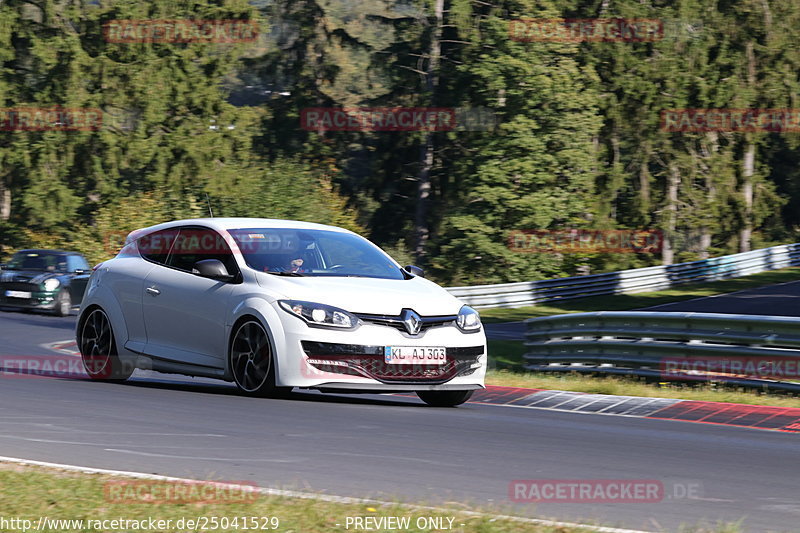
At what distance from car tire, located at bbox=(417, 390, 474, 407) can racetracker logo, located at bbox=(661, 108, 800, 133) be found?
51126mm

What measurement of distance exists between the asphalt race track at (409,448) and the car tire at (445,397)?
0.16 m

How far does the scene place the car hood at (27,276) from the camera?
28469 millimetres

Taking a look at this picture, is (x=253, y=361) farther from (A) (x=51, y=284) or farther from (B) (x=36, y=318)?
(A) (x=51, y=284)

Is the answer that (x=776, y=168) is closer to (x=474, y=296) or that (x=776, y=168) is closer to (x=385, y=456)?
(x=474, y=296)

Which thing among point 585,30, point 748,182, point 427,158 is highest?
point 585,30

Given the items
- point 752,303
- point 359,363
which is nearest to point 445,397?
point 359,363

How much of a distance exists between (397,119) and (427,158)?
2.96m

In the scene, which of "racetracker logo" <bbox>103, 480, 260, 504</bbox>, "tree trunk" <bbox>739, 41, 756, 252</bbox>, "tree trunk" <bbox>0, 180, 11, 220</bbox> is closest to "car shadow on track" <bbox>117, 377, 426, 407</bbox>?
"racetracker logo" <bbox>103, 480, 260, 504</bbox>

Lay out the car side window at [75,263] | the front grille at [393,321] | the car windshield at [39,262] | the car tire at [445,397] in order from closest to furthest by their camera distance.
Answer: the front grille at [393,321], the car tire at [445,397], the car windshield at [39,262], the car side window at [75,263]

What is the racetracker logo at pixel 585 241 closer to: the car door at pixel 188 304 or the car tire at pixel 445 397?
the car tire at pixel 445 397

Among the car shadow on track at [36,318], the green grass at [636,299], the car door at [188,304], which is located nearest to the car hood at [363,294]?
the car door at [188,304]

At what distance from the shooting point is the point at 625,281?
1730 inches

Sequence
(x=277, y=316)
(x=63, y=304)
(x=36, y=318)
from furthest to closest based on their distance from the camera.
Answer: (x=63, y=304)
(x=36, y=318)
(x=277, y=316)

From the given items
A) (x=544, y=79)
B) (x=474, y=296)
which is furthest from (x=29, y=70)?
(x=474, y=296)
